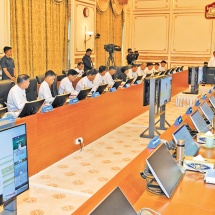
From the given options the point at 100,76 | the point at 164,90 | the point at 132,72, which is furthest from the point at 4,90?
the point at 132,72

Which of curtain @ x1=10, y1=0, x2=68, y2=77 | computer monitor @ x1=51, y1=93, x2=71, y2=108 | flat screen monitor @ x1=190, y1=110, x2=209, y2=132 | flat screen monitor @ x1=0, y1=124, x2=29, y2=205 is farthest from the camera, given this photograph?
curtain @ x1=10, y1=0, x2=68, y2=77

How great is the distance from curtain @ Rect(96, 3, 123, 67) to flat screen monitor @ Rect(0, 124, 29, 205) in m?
10.1

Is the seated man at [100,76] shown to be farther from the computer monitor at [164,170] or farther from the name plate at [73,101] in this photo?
the computer monitor at [164,170]

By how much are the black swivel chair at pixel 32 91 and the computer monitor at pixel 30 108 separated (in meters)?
1.72

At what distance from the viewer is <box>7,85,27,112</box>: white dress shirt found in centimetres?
469

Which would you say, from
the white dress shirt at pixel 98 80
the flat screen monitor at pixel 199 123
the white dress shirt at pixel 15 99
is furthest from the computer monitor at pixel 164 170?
the white dress shirt at pixel 98 80

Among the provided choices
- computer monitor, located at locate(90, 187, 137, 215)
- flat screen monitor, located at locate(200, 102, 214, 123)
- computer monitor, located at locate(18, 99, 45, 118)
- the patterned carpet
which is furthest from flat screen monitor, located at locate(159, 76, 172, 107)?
computer monitor, located at locate(90, 187, 137, 215)

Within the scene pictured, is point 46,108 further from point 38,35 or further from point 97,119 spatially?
point 38,35

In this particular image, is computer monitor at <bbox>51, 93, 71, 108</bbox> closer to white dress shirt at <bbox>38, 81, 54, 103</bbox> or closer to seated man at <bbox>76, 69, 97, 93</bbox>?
white dress shirt at <bbox>38, 81, 54, 103</bbox>

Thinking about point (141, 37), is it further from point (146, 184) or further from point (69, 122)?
point (146, 184)

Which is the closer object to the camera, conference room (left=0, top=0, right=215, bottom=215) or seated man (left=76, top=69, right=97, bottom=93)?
conference room (left=0, top=0, right=215, bottom=215)

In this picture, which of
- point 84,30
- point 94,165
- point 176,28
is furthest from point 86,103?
point 176,28

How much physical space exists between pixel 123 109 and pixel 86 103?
1474 mm

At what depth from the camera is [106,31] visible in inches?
480
